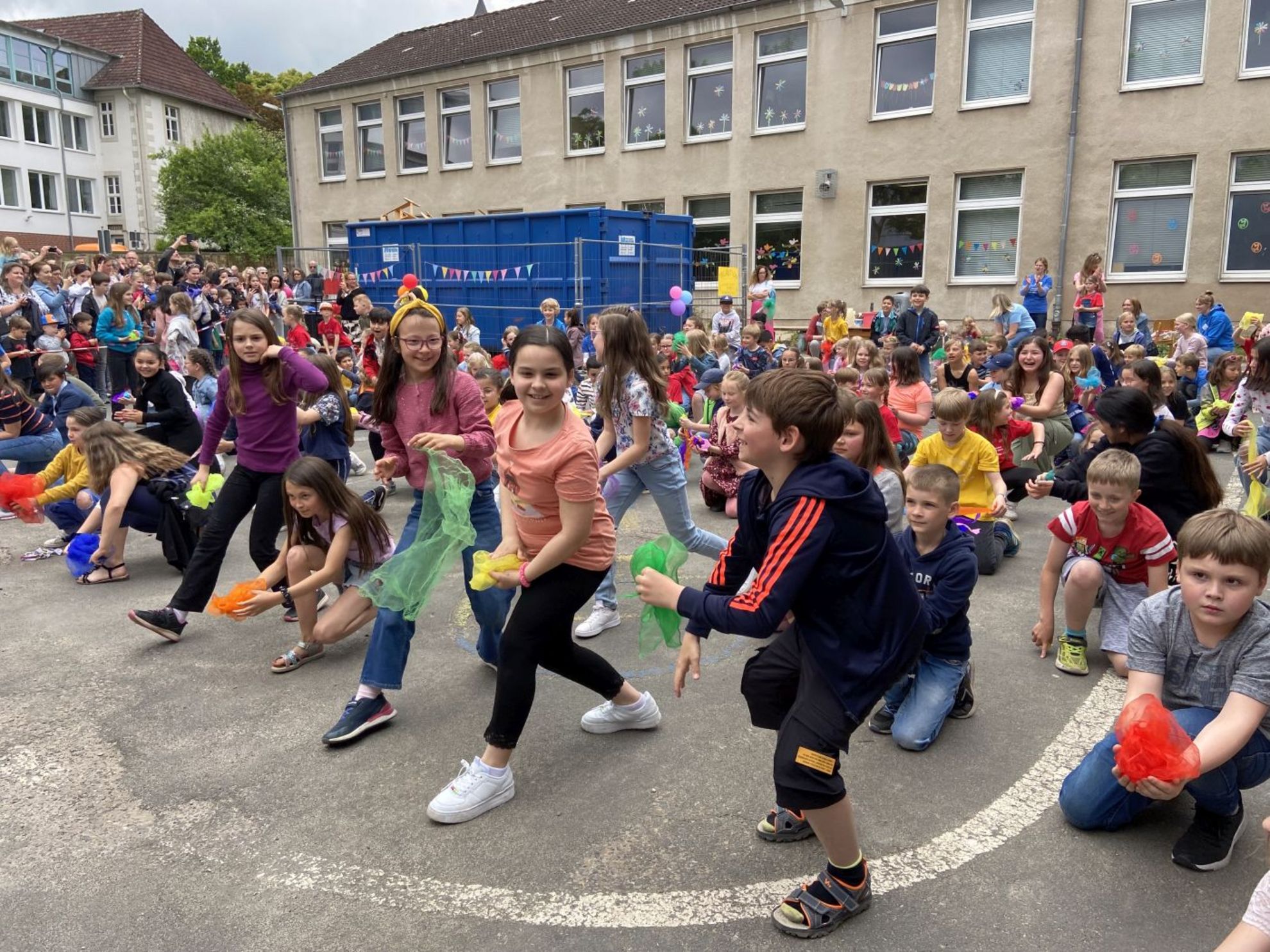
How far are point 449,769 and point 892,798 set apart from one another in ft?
5.57

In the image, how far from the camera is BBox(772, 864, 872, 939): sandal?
261 centimetres

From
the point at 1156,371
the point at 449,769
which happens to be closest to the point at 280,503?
the point at 449,769

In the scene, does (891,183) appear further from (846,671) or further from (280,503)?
(846,671)

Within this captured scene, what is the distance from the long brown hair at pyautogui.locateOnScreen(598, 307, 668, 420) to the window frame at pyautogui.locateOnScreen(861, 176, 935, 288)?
17.2 metres

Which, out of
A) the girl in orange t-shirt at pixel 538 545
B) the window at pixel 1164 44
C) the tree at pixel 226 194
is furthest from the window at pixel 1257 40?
the tree at pixel 226 194

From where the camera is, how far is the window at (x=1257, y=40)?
16516 mm

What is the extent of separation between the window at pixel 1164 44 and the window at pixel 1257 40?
2.23ft

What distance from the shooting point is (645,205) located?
24.7m

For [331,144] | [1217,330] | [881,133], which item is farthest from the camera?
[331,144]

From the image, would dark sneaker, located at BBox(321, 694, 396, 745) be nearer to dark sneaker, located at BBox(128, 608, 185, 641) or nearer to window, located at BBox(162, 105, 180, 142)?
dark sneaker, located at BBox(128, 608, 185, 641)

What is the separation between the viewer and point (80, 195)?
150ft

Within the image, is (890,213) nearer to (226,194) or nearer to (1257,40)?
(1257,40)

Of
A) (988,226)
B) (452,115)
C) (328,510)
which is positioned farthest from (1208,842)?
(452,115)

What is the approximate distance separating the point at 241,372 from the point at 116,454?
5.87 feet
